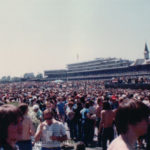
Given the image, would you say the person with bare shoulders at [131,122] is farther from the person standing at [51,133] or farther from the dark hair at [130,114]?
the person standing at [51,133]

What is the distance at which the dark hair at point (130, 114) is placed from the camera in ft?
6.88

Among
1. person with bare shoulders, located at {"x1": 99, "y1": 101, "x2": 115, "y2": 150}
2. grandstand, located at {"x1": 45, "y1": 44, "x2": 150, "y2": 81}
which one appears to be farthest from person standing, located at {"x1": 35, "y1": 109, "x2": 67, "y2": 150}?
grandstand, located at {"x1": 45, "y1": 44, "x2": 150, "y2": 81}

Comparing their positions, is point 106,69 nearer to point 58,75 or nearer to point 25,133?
point 58,75

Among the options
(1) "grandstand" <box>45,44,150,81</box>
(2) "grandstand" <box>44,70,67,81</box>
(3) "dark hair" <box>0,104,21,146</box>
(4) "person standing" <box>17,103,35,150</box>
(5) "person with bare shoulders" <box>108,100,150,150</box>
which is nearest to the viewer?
(5) "person with bare shoulders" <box>108,100,150,150</box>

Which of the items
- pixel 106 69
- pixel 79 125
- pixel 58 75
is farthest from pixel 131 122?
pixel 58 75

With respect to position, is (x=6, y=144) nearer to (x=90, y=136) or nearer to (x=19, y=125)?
(x=19, y=125)

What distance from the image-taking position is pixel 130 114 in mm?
2105

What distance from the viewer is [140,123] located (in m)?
2.11

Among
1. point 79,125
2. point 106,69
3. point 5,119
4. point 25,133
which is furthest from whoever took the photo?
point 106,69

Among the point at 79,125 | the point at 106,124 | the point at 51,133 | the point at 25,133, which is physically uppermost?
the point at 51,133

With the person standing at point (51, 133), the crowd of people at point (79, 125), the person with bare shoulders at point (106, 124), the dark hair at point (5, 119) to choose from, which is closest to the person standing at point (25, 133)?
the crowd of people at point (79, 125)

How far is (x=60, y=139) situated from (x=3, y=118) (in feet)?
9.45

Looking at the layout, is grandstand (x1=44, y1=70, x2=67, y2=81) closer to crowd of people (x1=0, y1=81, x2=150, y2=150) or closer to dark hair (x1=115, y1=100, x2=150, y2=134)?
crowd of people (x1=0, y1=81, x2=150, y2=150)

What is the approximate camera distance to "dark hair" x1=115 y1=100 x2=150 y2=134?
82.5 inches
